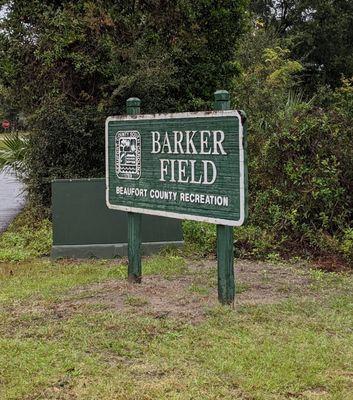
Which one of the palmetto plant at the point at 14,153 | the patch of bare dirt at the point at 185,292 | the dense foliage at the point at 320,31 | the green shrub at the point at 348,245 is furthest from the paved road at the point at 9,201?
the dense foliage at the point at 320,31

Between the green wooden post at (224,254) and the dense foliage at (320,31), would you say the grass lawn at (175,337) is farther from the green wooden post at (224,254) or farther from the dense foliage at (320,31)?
the dense foliage at (320,31)

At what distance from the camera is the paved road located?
39.5 ft

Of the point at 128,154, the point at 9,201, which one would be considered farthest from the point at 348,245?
the point at 9,201

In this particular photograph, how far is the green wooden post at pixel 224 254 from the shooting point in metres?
5.17

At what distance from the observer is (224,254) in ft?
17.1

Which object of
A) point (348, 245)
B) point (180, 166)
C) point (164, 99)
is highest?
point (164, 99)

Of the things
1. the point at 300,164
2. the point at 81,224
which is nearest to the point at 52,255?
the point at 81,224

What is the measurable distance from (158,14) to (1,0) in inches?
97.4

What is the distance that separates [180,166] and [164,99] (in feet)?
16.6

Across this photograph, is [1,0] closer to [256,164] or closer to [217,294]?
[256,164]

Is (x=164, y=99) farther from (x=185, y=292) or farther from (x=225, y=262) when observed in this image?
(x=225, y=262)

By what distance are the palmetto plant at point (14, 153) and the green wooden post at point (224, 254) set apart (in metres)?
6.76

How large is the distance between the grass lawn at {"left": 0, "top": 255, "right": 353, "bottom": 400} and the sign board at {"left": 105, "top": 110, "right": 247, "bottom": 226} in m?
0.83

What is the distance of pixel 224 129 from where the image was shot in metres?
5.03
